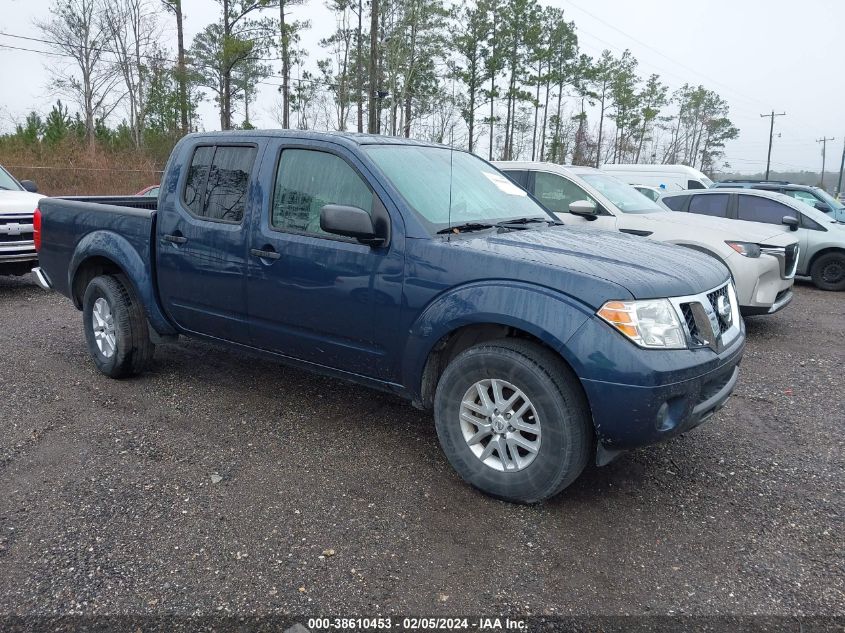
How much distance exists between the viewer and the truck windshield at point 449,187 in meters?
3.71

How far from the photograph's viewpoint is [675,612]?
8.33 ft

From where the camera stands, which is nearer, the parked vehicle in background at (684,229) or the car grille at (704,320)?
the car grille at (704,320)

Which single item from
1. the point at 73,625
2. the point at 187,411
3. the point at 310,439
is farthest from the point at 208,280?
the point at 73,625

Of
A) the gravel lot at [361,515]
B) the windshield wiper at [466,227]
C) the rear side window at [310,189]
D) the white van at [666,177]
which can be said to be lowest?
the gravel lot at [361,515]

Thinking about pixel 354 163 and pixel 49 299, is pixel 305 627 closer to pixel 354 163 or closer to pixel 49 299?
pixel 354 163

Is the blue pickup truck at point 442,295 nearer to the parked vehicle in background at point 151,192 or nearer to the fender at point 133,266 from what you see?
the fender at point 133,266

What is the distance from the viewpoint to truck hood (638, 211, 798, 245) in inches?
285

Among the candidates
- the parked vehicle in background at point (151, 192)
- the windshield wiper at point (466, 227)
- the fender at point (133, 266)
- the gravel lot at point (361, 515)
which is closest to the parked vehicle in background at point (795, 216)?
the gravel lot at point (361, 515)

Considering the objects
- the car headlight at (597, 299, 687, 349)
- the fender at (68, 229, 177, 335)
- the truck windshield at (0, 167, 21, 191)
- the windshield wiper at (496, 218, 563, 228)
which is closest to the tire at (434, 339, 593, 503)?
the car headlight at (597, 299, 687, 349)

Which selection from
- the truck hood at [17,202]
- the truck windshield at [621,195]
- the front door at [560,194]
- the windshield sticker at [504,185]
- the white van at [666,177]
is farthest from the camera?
the white van at [666,177]

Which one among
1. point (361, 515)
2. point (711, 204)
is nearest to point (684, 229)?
point (711, 204)

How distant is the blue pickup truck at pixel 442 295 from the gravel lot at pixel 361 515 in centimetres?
41

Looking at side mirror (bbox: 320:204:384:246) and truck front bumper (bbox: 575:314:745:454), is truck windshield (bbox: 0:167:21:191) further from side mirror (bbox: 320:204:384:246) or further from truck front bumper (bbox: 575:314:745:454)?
truck front bumper (bbox: 575:314:745:454)

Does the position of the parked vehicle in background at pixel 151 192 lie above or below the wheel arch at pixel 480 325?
above
